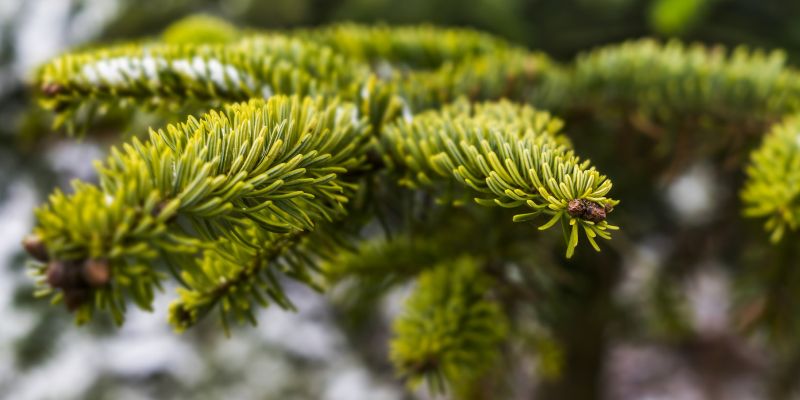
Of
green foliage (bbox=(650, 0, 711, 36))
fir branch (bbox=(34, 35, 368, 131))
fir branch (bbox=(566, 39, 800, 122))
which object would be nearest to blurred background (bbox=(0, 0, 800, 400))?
green foliage (bbox=(650, 0, 711, 36))

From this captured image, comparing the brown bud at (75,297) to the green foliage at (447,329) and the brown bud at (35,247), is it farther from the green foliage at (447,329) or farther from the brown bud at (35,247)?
the green foliage at (447,329)

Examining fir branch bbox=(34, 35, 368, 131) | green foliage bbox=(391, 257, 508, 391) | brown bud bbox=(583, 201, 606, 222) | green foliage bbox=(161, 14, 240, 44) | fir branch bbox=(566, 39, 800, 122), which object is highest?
green foliage bbox=(161, 14, 240, 44)

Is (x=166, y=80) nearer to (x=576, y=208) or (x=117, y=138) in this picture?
(x=576, y=208)

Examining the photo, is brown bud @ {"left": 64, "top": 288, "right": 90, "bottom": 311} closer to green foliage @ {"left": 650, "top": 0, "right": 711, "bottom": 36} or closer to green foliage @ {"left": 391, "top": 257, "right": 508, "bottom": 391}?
green foliage @ {"left": 391, "top": 257, "right": 508, "bottom": 391}

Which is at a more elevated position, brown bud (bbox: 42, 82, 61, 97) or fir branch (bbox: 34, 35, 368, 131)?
fir branch (bbox: 34, 35, 368, 131)

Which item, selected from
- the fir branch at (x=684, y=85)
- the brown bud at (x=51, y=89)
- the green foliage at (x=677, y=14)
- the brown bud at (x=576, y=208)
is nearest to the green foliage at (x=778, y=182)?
the fir branch at (x=684, y=85)

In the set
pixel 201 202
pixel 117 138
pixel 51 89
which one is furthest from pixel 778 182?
pixel 117 138

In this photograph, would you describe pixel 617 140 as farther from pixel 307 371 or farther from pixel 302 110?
pixel 307 371

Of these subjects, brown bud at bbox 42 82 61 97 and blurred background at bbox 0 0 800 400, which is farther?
blurred background at bbox 0 0 800 400
